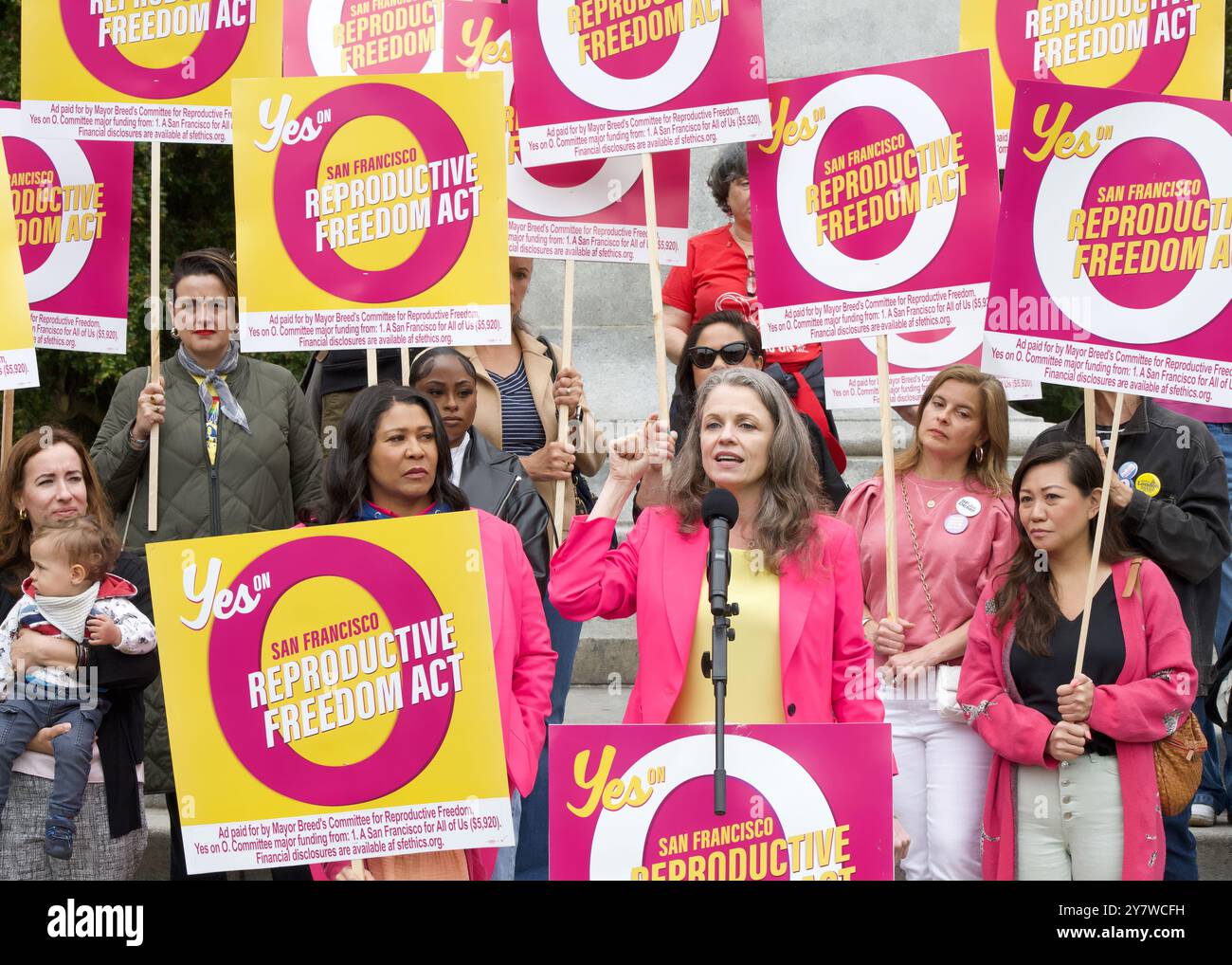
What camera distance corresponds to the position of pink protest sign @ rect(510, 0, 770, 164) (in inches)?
243

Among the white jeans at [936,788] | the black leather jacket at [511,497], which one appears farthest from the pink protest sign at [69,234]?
the white jeans at [936,788]

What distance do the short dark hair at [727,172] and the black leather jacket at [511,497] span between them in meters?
2.05

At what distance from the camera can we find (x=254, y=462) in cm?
662

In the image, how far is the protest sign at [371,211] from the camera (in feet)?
19.1

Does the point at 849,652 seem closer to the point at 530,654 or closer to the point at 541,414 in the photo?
the point at 530,654

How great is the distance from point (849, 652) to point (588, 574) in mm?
813

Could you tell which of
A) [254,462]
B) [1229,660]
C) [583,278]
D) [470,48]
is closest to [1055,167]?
[1229,660]

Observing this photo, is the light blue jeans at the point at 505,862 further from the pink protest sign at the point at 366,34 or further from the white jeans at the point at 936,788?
the pink protest sign at the point at 366,34

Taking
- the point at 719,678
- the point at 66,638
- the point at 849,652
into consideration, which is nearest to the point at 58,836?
the point at 66,638

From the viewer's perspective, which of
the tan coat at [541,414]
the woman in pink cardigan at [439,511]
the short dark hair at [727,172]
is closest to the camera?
the woman in pink cardigan at [439,511]

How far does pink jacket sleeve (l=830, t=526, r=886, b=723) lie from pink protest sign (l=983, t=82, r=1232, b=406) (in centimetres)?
99

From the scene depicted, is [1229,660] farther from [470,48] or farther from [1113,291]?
[470,48]

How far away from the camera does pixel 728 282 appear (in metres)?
7.41

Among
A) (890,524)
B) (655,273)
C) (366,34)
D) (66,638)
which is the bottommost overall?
(66,638)
